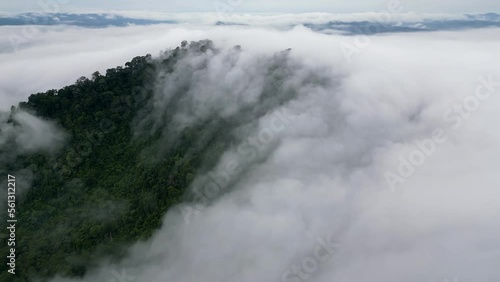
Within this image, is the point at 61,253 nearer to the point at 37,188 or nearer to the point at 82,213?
the point at 82,213

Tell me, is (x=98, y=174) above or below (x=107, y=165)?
below

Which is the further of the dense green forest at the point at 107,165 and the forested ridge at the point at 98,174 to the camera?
the dense green forest at the point at 107,165

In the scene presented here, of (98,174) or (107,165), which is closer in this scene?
(98,174)

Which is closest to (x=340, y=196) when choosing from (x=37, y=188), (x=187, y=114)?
(x=187, y=114)

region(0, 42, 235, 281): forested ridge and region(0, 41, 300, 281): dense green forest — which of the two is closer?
region(0, 42, 235, 281): forested ridge
